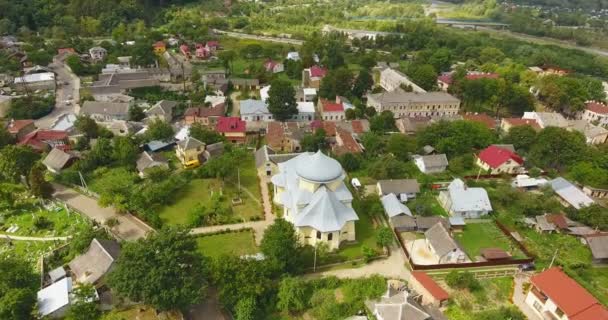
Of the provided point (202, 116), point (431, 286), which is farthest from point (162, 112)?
point (431, 286)

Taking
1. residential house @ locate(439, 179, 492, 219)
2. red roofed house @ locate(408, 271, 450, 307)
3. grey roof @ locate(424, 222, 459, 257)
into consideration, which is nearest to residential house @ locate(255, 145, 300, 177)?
grey roof @ locate(424, 222, 459, 257)

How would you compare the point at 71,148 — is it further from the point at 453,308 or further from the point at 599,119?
the point at 599,119

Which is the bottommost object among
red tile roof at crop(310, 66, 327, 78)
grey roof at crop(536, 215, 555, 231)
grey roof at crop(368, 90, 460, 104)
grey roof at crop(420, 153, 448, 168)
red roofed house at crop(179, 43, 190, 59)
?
grey roof at crop(536, 215, 555, 231)

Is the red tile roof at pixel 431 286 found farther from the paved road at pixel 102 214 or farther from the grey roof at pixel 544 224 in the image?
the paved road at pixel 102 214

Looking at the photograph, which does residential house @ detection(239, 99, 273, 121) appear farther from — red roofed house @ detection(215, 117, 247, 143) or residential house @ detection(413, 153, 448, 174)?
residential house @ detection(413, 153, 448, 174)

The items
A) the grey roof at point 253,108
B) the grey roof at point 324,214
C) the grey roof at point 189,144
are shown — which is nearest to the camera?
the grey roof at point 324,214

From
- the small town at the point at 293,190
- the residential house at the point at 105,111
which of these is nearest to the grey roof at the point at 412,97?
the small town at the point at 293,190
